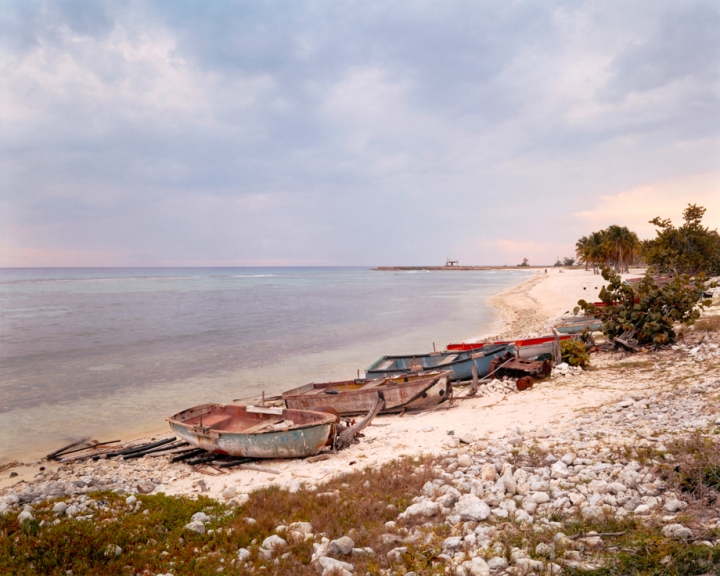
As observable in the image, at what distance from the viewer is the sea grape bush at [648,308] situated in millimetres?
17000

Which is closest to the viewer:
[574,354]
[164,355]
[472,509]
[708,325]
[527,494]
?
[472,509]

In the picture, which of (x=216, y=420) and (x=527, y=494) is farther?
(x=216, y=420)

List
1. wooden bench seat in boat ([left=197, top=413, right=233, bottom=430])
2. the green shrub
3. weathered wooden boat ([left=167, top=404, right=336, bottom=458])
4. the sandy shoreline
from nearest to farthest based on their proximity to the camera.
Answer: the sandy shoreline < weathered wooden boat ([left=167, top=404, right=336, bottom=458]) < wooden bench seat in boat ([left=197, top=413, right=233, bottom=430]) < the green shrub

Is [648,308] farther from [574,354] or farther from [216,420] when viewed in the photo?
[216,420]

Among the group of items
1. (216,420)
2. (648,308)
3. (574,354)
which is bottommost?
(216,420)

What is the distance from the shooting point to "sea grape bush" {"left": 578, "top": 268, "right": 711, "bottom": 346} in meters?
17.0

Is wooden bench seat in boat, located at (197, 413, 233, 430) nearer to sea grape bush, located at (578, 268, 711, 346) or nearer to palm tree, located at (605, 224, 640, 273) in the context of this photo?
sea grape bush, located at (578, 268, 711, 346)

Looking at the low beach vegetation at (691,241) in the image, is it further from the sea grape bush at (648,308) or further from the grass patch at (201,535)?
the grass patch at (201,535)

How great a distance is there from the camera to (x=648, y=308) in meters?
17.7

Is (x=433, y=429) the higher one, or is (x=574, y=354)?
(x=574, y=354)

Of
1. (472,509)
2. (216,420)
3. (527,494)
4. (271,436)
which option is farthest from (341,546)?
(216,420)

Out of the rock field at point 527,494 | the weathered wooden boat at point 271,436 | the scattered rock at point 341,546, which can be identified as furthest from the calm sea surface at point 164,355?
the scattered rock at point 341,546

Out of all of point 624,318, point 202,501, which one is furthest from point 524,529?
point 624,318

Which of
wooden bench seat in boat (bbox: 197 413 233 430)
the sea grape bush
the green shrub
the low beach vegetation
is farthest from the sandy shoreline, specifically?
the low beach vegetation
